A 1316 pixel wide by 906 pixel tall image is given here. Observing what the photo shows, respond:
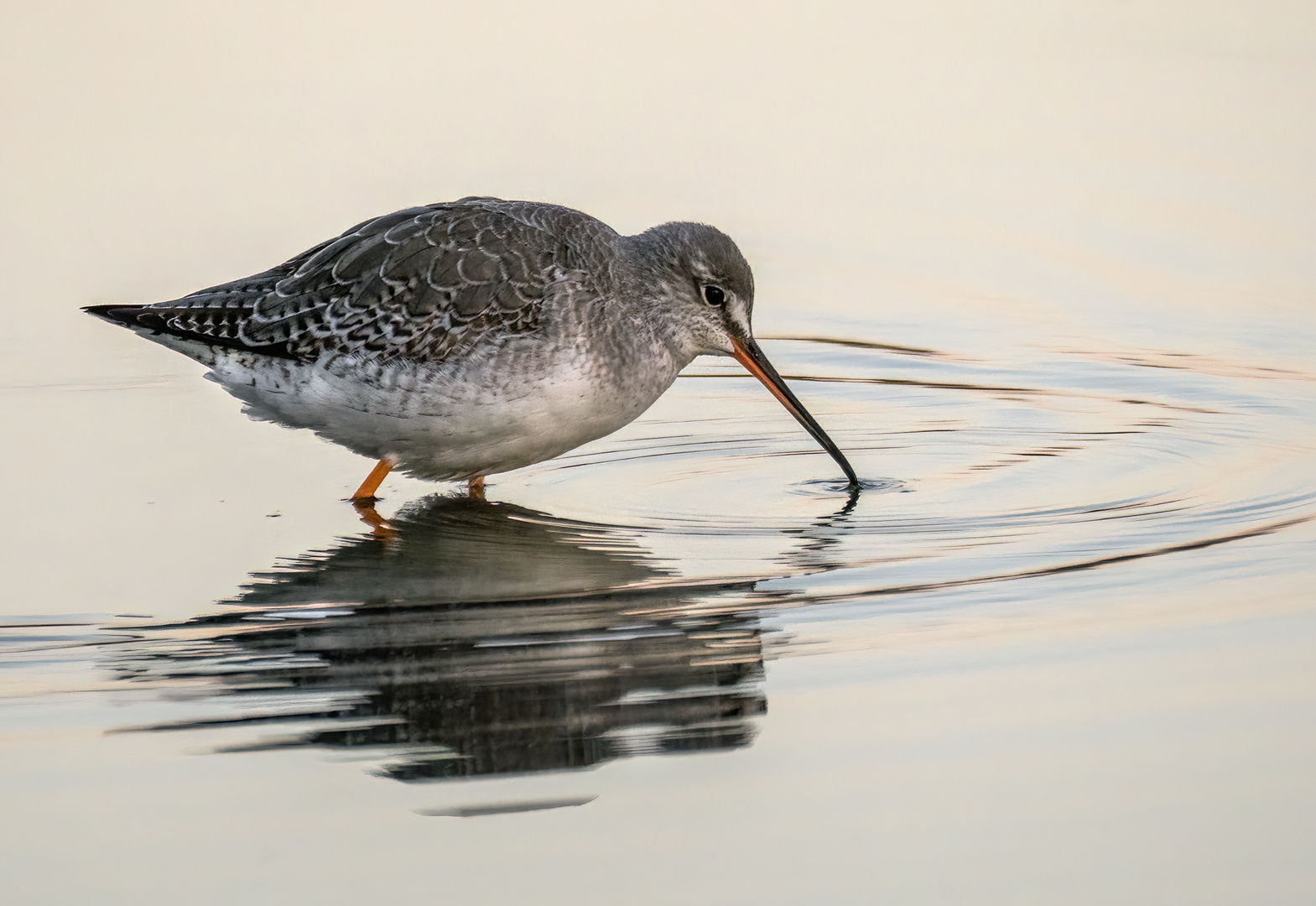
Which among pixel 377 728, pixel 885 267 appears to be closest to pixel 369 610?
pixel 377 728

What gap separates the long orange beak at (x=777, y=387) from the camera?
9.60m

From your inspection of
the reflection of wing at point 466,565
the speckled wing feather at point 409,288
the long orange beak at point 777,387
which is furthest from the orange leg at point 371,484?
the long orange beak at point 777,387

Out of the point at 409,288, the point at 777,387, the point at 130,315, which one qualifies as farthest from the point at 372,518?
the point at 777,387

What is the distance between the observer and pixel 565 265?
29.9 feet

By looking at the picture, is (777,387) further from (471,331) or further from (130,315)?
(130,315)

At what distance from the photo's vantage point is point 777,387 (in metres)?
9.69

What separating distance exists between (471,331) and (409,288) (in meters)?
0.50

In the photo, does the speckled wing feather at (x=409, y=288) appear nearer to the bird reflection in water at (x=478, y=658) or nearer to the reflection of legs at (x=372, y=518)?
the reflection of legs at (x=372, y=518)

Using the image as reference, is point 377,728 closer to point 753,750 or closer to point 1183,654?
point 753,750

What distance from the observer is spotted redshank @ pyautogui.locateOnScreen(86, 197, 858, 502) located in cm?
874

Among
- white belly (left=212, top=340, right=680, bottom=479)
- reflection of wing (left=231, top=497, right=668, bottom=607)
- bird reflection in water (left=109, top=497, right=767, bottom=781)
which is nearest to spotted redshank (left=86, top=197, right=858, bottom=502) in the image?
white belly (left=212, top=340, right=680, bottom=479)

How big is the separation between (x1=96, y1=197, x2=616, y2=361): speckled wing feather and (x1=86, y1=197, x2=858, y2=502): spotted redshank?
10mm

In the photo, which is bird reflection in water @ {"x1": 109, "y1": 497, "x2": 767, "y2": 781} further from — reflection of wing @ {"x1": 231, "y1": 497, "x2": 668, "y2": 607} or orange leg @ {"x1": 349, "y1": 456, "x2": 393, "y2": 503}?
orange leg @ {"x1": 349, "y1": 456, "x2": 393, "y2": 503}

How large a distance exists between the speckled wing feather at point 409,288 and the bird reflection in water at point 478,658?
1186 mm
